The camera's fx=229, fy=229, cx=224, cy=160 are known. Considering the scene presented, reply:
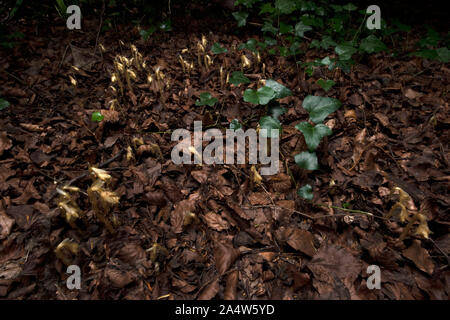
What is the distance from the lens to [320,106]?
154 cm

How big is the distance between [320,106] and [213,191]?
921 millimetres

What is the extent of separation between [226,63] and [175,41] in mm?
853

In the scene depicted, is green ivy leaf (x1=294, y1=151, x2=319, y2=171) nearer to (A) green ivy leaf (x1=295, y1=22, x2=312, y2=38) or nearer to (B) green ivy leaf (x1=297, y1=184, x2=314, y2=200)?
(B) green ivy leaf (x1=297, y1=184, x2=314, y2=200)

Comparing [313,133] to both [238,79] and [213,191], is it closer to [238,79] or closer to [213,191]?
[213,191]

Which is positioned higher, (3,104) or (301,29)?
(301,29)

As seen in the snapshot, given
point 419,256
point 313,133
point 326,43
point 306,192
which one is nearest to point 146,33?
point 326,43

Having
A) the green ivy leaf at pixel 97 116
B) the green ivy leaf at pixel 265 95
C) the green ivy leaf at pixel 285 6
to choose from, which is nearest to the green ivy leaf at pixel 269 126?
the green ivy leaf at pixel 265 95

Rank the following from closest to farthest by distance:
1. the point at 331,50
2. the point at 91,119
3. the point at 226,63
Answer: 1. the point at 91,119
2. the point at 226,63
3. the point at 331,50

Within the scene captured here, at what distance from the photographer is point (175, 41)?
289 cm

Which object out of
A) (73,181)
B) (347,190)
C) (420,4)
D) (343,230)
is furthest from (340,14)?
(73,181)

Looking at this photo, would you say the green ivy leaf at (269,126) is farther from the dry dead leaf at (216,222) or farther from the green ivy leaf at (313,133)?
the dry dead leaf at (216,222)

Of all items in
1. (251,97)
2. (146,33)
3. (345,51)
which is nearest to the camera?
(251,97)

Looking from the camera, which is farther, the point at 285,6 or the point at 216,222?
the point at 285,6

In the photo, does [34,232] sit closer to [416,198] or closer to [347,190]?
[347,190]
